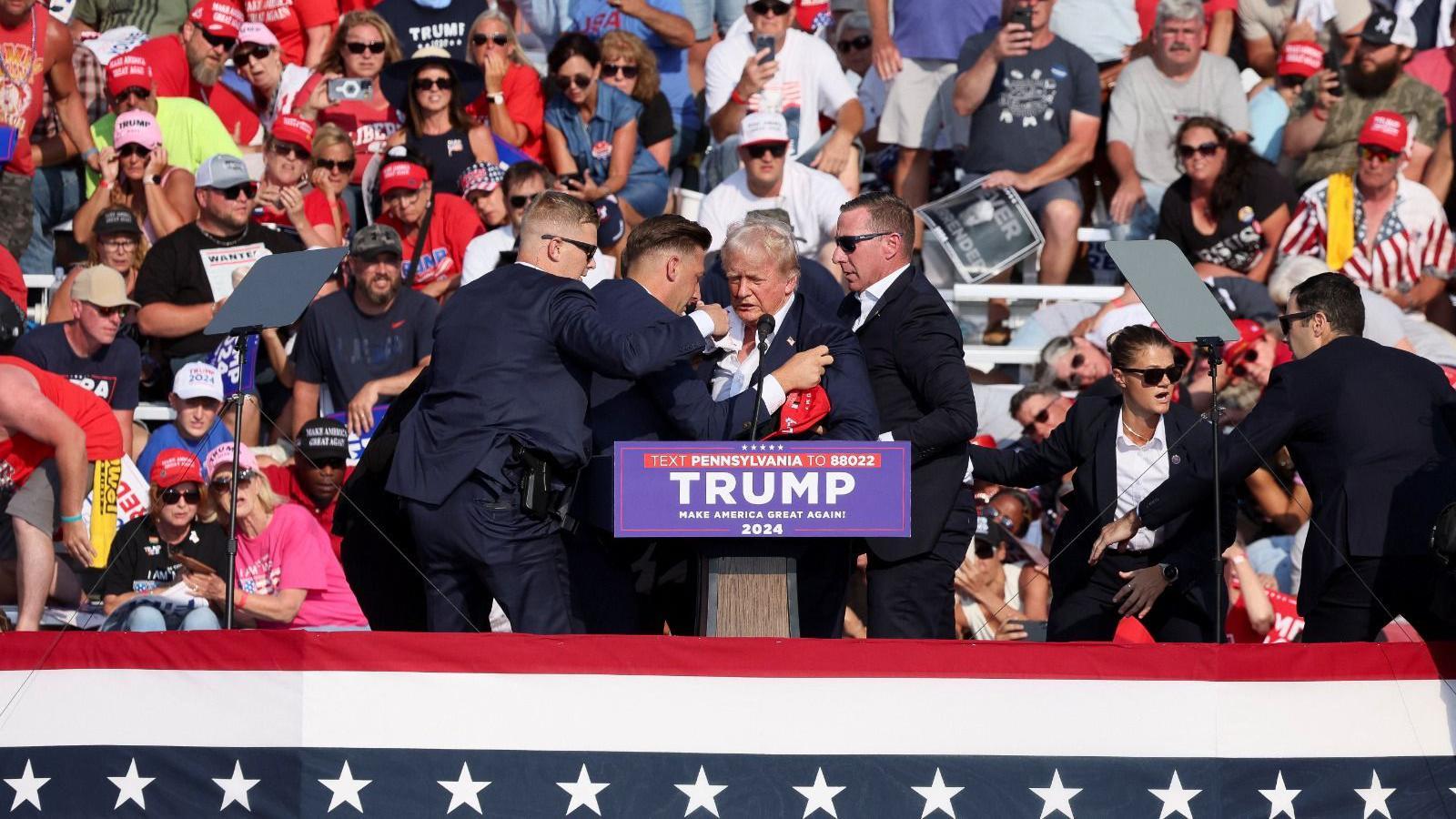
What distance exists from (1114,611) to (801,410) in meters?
1.56

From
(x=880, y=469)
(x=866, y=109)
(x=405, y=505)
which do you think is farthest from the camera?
(x=866, y=109)

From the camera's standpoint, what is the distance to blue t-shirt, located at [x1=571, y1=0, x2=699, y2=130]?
39.5ft

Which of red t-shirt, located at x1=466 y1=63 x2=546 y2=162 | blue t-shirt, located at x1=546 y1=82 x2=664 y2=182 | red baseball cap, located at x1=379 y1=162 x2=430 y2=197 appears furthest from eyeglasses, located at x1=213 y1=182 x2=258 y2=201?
blue t-shirt, located at x1=546 y1=82 x2=664 y2=182

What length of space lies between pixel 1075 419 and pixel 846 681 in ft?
5.84

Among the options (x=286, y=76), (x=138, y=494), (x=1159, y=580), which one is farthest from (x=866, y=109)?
(x=1159, y=580)

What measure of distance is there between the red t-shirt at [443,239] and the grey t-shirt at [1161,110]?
350cm

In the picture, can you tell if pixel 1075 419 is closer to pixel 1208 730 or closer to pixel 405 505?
pixel 1208 730

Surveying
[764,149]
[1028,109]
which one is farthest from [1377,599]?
[1028,109]

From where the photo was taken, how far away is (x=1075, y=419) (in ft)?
22.8

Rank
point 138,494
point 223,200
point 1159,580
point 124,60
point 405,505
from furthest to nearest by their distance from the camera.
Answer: point 124,60 → point 223,200 → point 138,494 → point 1159,580 → point 405,505

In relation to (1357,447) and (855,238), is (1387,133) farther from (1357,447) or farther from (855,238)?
(855,238)

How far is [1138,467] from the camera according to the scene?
6.84m

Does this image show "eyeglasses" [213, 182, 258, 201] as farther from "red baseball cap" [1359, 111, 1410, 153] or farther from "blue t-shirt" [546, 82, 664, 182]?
"red baseball cap" [1359, 111, 1410, 153]

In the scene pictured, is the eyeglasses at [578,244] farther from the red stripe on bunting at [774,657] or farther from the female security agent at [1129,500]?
the female security agent at [1129,500]
